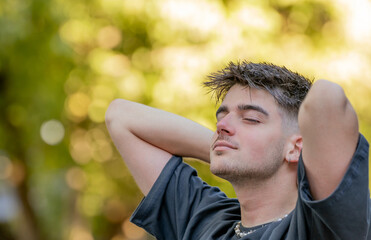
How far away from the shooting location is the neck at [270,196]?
1849mm

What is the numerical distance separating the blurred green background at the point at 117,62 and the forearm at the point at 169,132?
168cm

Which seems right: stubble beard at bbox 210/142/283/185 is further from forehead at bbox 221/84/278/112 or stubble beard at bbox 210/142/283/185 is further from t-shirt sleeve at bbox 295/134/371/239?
t-shirt sleeve at bbox 295/134/371/239

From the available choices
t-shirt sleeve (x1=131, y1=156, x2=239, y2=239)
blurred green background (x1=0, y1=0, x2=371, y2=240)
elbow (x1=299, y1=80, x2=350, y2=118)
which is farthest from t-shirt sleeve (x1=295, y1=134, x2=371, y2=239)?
blurred green background (x1=0, y1=0, x2=371, y2=240)

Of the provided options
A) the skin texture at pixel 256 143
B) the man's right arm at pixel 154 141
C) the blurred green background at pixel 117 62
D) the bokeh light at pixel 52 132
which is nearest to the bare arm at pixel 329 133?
the skin texture at pixel 256 143

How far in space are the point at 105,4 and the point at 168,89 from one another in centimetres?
114

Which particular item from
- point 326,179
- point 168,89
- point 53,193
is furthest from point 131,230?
point 326,179

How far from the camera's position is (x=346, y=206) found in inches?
51.9

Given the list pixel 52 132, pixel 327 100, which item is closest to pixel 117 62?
pixel 52 132

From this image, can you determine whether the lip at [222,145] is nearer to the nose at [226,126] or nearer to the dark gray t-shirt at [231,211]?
the nose at [226,126]

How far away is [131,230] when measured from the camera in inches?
424

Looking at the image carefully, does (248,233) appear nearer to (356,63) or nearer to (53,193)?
(356,63)

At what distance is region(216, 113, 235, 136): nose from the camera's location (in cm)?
188

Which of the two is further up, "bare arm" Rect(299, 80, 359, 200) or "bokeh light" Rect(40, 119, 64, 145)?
"bare arm" Rect(299, 80, 359, 200)

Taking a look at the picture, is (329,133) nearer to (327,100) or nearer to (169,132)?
(327,100)
